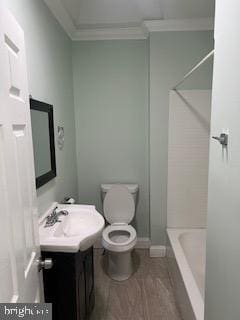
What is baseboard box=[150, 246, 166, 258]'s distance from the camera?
2.91m

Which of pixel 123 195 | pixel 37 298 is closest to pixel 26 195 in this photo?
pixel 37 298

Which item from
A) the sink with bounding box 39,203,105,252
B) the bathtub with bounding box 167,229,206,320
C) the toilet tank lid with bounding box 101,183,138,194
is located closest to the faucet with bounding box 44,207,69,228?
the sink with bounding box 39,203,105,252

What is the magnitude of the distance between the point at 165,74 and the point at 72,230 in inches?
72.7

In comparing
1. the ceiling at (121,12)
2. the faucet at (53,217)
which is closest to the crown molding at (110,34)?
the ceiling at (121,12)

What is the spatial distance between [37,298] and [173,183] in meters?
1.98

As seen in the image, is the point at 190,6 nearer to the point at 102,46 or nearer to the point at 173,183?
the point at 102,46

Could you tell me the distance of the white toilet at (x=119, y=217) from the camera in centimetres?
248

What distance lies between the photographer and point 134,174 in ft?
9.77

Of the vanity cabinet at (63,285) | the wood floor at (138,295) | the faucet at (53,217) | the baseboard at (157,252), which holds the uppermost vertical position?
the faucet at (53,217)

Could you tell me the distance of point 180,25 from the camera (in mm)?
2500

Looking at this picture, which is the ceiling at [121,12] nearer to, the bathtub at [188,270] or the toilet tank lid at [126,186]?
the toilet tank lid at [126,186]

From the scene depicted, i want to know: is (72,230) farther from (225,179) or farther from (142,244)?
(142,244)

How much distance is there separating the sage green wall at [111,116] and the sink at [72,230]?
3.21 ft

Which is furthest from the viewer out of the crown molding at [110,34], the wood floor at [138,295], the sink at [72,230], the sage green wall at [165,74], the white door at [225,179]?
the crown molding at [110,34]
